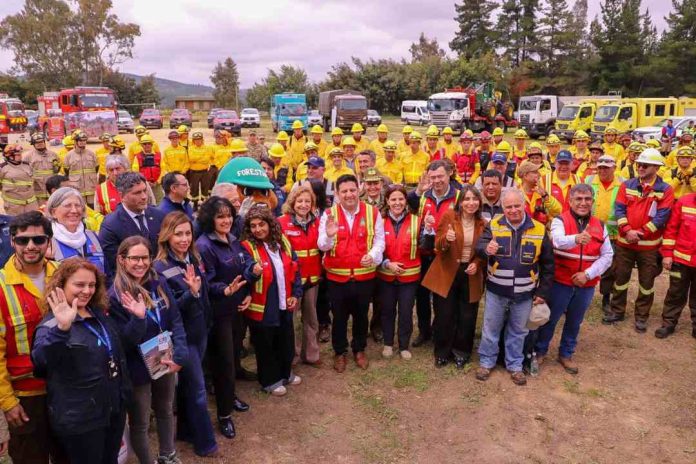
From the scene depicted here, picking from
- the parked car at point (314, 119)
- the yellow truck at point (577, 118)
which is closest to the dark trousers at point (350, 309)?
the yellow truck at point (577, 118)

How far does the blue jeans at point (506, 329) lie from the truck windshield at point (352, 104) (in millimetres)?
26595

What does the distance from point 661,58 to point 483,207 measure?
4505cm

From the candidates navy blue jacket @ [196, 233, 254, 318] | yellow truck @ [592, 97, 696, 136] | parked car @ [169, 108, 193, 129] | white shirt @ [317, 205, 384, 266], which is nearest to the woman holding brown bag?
white shirt @ [317, 205, 384, 266]

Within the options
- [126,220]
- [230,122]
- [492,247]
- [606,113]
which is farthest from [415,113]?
[126,220]

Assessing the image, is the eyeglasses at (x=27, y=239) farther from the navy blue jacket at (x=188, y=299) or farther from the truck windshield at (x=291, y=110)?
the truck windshield at (x=291, y=110)

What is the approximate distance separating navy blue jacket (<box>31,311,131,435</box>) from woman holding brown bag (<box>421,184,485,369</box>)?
2940 millimetres

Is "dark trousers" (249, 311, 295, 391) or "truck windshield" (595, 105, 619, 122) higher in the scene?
"truck windshield" (595, 105, 619, 122)

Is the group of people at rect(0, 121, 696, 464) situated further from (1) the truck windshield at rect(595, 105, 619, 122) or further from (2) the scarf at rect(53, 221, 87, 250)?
(1) the truck windshield at rect(595, 105, 619, 122)

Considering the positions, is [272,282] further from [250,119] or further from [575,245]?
[250,119]

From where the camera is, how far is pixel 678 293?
5449mm

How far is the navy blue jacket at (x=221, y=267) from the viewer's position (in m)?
3.61

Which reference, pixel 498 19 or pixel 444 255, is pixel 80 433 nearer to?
pixel 444 255

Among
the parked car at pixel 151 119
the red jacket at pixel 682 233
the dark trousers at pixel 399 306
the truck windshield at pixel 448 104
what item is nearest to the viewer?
the dark trousers at pixel 399 306

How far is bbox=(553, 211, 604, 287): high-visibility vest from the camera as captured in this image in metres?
4.52
